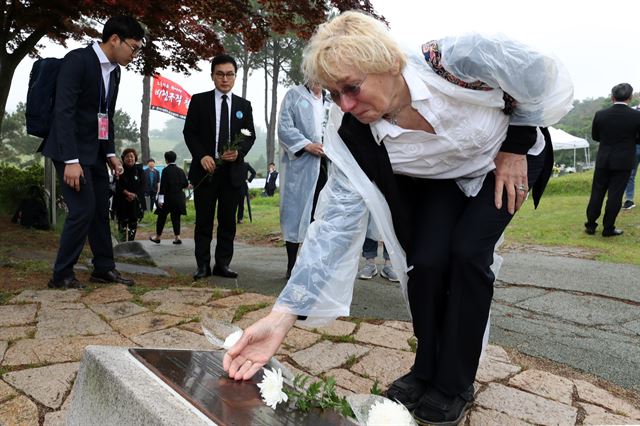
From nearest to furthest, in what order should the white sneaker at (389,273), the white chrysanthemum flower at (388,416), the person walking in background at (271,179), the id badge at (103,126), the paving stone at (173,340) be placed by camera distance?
the white chrysanthemum flower at (388,416)
the paving stone at (173,340)
the id badge at (103,126)
the white sneaker at (389,273)
the person walking in background at (271,179)

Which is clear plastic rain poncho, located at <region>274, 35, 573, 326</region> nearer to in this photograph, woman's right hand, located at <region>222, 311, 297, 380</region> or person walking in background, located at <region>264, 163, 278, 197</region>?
woman's right hand, located at <region>222, 311, 297, 380</region>

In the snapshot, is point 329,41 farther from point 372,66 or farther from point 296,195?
point 296,195

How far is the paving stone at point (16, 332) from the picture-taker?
8.76 feet

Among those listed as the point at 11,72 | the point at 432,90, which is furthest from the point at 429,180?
the point at 11,72

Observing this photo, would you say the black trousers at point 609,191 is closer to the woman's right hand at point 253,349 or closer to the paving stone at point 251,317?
the paving stone at point 251,317

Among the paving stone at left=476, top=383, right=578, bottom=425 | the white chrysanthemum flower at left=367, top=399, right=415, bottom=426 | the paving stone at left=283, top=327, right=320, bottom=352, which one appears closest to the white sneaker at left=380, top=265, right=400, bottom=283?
the paving stone at left=283, top=327, right=320, bottom=352

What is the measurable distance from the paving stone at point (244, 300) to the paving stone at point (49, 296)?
0.93m

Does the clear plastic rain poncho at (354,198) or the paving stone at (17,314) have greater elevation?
the clear plastic rain poncho at (354,198)

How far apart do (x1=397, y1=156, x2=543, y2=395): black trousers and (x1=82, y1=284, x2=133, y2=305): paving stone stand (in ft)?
7.19

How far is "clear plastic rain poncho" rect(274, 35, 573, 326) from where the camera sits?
178 cm

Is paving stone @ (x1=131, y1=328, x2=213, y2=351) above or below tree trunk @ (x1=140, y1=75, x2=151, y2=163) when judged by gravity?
below

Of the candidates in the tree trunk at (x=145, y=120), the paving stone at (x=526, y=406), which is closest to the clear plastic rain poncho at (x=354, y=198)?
the paving stone at (x=526, y=406)

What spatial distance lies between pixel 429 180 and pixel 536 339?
4.66 feet

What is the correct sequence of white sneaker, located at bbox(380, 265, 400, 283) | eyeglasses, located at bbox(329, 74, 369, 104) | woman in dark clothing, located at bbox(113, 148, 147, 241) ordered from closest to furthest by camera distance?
eyeglasses, located at bbox(329, 74, 369, 104), white sneaker, located at bbox(380, 265, 400, 283), woman in dark clothing, located at bbox(113, 148, 147, 241)
